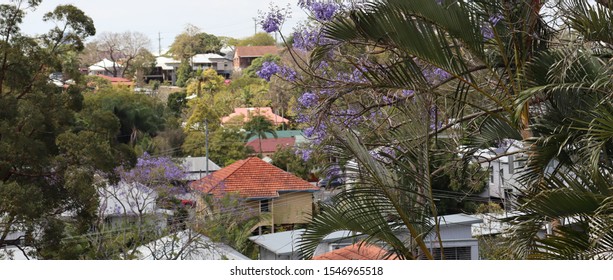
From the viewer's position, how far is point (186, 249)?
13125 millimetres

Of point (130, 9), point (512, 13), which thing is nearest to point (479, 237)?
point (512, 13)

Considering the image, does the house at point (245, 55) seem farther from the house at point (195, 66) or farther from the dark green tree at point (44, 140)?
the dark green tree at point (44, 140)

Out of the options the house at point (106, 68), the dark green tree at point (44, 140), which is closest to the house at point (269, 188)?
the dark green tree at point (44, 140)

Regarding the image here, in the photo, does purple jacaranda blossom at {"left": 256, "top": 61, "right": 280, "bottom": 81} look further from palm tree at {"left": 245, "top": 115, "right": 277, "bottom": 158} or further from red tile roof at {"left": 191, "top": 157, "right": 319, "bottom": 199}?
palm tree at {"left": 245, "top": 115, "right": 277, "bottom": 158}

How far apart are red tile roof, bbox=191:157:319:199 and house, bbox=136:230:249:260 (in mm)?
5667

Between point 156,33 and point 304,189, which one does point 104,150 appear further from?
point 156,33

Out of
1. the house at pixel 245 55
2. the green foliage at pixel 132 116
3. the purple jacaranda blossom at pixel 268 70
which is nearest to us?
the purple jacaranda blossom at pixel 268 70

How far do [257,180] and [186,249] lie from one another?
856cm

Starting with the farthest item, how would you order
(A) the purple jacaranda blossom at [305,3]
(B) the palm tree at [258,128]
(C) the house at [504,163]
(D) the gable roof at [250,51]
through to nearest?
(D) the gable roof at [250,51], (B) the palm tree at [258,128], (A) the purple jacaranda blossom at [305,3], (C) the house at [504,163]

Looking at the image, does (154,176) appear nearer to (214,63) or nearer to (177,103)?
(177,103)

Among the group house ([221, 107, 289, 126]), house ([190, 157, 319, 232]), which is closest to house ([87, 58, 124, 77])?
house ([221, 107, 289, 126])

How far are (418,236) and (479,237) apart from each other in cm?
599

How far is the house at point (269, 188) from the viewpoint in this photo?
2022 cm

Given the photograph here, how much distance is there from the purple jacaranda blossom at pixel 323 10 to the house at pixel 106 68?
5290 cm
